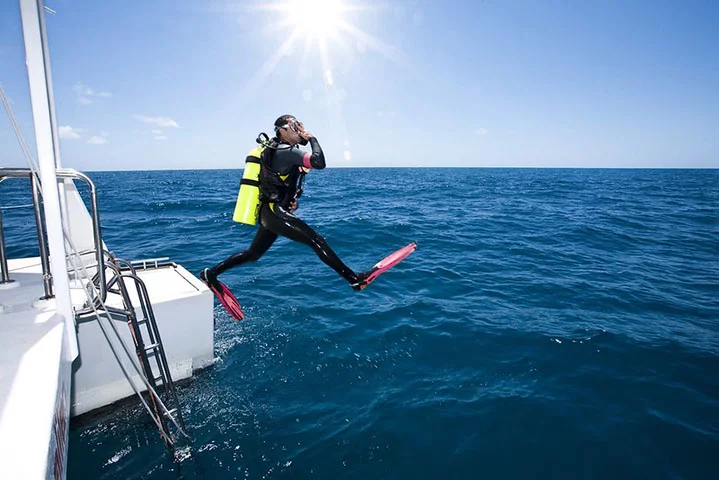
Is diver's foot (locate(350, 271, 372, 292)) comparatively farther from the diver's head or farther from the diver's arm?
the diver's head

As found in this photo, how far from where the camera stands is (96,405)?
522 centimetres

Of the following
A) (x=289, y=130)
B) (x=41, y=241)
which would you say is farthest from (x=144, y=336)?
(x=289, y=130)

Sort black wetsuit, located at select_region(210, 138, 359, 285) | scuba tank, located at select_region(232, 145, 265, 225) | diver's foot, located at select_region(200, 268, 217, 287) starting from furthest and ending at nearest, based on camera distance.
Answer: diver's foot, located at select_region(200, 268, 217, 287), scuba tank, located at select_region(232, 145, 265, 225), black wetsuit, located at select_region(210, 138, 359, 285)

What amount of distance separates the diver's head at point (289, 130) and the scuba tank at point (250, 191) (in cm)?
31

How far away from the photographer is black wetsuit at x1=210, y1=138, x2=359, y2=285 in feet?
13.9

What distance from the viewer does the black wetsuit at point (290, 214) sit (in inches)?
167

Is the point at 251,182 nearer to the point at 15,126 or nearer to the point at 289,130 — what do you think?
the point at 289,130

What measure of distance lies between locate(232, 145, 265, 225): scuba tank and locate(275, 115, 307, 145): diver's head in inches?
12.1

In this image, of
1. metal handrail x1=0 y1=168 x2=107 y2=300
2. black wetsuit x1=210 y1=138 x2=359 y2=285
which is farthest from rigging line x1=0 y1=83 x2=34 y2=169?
black wetsuit x1=210 y1=138 x2=359 y2=285

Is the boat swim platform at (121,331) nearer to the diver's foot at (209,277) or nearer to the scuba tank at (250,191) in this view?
the diver's foot at (209,277)

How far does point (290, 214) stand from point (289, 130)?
1.14 m

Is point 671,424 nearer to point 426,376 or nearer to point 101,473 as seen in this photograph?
point 426,376

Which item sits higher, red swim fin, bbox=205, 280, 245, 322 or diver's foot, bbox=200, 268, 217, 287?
diver's foot, bbox=200, 268, 217, 287

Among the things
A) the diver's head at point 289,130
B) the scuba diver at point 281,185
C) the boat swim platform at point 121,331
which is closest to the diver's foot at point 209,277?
the boat swim platform at point 121,331
